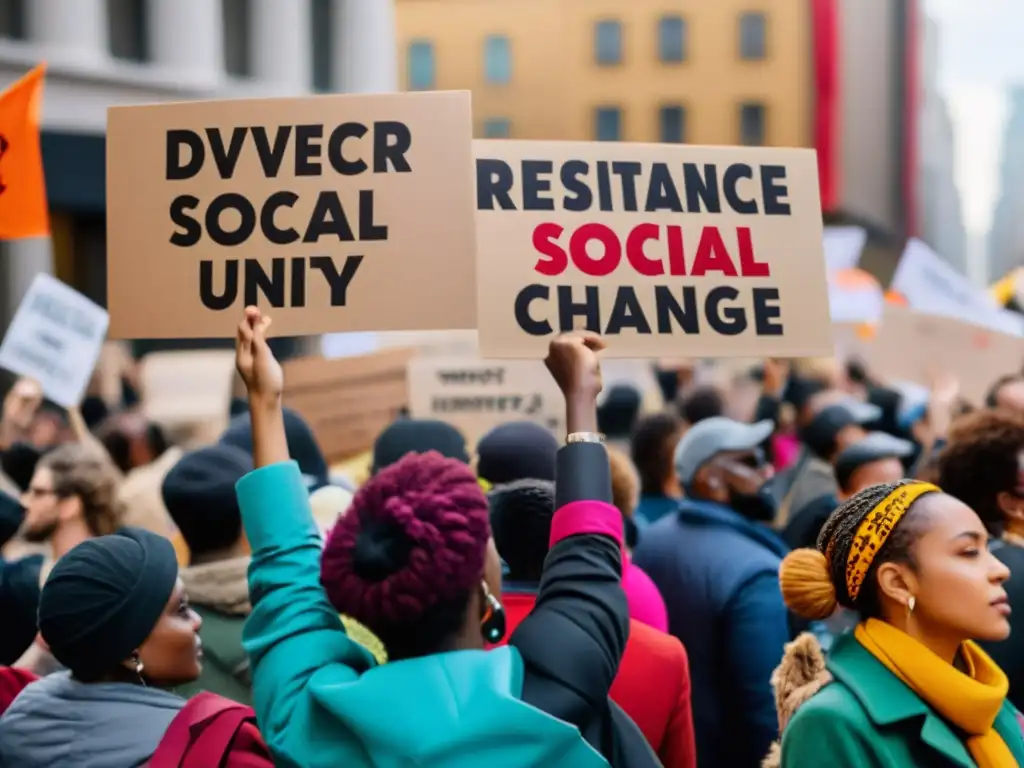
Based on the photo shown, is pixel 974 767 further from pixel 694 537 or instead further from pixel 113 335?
pixel 113 335

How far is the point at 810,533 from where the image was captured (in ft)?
17.5

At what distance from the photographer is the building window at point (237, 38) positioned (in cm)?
2508

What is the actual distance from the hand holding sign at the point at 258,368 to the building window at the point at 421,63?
3835 centimetres

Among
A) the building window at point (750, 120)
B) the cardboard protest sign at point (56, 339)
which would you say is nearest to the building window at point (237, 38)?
the building window at point (750, 120)

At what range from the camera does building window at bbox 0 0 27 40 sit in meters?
20.9

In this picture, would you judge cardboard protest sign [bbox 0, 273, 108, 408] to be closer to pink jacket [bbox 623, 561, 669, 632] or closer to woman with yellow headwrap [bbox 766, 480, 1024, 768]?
pink jacket [bbox 623, 561, 669, 632]

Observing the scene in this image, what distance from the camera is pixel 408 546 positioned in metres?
2.33

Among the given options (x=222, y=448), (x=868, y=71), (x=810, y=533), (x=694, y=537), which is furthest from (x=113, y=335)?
(x=868, y=71)

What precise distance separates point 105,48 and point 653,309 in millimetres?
20544

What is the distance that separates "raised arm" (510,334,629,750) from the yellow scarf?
0.73 m

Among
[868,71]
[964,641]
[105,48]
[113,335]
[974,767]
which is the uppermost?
[868,71]

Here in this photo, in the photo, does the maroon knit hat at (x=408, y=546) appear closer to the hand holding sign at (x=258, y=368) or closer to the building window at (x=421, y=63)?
the hand holding sign at (x=258, y=368)

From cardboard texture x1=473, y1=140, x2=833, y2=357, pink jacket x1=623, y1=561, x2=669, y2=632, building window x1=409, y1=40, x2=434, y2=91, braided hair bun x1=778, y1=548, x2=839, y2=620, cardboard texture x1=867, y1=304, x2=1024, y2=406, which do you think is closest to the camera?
braided hair bun x1=778, y1=548, x2=839, y2=620

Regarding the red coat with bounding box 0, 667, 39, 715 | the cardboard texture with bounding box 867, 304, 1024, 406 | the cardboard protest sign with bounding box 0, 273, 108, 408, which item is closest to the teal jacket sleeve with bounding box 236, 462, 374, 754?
the red coat with bounding box 0, 667, 39, 715
